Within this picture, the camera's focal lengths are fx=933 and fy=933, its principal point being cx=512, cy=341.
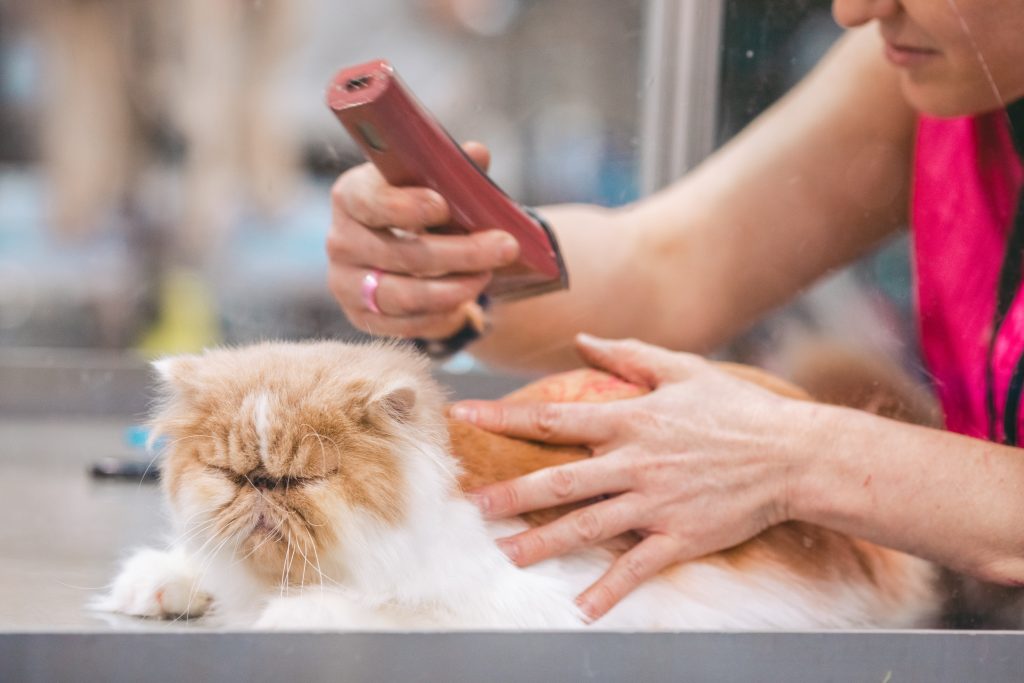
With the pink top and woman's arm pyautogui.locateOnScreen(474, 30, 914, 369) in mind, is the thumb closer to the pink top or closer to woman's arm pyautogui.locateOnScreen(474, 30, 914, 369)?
woman's arm pyautogui.locateOnScreen(474, 30, 914, 369)

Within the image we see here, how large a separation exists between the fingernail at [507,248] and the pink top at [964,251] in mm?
403

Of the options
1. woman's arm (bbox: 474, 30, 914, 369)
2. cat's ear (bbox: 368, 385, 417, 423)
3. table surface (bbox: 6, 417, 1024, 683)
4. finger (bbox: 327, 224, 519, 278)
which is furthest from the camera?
woman's arm (bbox: 474, 30, 914, 369)

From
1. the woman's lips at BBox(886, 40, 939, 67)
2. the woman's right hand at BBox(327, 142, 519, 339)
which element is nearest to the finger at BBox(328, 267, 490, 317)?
the woman's right hand at BBox(327, 142, 519, 339)

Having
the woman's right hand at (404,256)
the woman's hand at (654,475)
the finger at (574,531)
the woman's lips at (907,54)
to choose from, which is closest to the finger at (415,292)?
the woman's right hand at (404,256)

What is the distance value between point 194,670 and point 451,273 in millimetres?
400

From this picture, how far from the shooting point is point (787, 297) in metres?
0.97

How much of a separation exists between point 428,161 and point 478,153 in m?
0.12

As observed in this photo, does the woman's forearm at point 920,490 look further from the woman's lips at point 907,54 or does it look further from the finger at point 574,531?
the woman's lips at point 907,54

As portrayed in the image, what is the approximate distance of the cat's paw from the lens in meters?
0.74

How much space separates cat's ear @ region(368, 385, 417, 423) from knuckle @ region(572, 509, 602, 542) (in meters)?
0.16

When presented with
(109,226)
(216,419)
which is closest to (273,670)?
(216,419)

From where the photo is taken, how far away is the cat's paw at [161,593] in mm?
744

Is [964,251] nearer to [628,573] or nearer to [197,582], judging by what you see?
[628,573]

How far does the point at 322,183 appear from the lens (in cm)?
102
